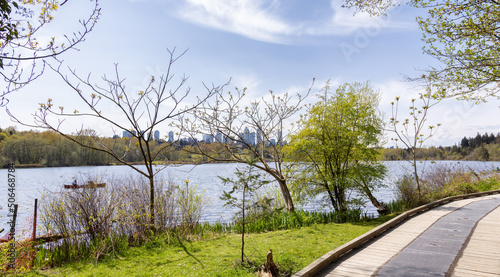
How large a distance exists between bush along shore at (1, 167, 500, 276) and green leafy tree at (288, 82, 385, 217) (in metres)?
1.56

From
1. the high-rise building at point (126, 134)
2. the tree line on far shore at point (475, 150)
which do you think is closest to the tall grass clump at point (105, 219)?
the high-rise building at point (126, 134)

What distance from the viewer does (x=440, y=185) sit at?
14016 mm

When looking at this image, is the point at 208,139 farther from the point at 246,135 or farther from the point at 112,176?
the point at 112,176

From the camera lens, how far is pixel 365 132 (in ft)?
34.6

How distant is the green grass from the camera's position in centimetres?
517

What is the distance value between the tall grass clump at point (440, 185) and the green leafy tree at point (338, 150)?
1.90 metres

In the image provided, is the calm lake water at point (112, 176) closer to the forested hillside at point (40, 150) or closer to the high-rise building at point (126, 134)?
the high-rise building at point (126, 134)

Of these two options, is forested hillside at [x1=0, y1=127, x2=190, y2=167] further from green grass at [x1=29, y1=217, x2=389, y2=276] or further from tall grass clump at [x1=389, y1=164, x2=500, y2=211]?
tall grass clump at [x1=389, y1=164, x2=500, y2=211]

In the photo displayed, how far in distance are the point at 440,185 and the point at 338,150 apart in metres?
7.31

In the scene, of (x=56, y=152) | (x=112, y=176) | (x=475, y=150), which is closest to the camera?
(x=112, y=176)

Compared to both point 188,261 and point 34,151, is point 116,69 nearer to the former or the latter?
point 188,261

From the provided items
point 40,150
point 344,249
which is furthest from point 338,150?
point 40,150

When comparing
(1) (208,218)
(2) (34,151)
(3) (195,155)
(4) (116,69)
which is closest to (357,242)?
(3) (195,155)

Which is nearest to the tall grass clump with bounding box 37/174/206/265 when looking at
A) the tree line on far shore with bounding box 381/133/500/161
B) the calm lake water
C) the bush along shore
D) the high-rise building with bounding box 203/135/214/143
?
the bush along shore
